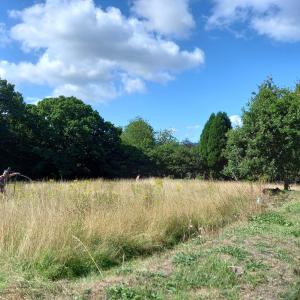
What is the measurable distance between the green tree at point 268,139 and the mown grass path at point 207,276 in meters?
12.8

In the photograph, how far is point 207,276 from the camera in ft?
18.5

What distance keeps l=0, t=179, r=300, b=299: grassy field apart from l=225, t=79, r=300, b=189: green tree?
384 inches

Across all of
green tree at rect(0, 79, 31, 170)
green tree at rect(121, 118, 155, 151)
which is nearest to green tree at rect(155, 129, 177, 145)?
green tree at rect(121, 118, 155, 151)

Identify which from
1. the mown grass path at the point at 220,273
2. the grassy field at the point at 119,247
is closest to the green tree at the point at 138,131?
the grassy field at the point at 119,247

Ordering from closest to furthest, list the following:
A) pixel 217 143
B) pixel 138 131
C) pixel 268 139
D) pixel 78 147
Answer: pixel 268 139 < pixel 78 147 < pixel 217 143 < pixel 138 131

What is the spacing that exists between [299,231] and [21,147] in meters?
32.1

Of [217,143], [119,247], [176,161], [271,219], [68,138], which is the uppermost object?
[217,143]

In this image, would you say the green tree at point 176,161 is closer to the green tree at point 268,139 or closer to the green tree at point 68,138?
the green tree at point 68,138

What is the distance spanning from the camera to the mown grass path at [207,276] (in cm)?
492

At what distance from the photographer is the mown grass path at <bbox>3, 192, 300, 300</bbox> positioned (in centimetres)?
492

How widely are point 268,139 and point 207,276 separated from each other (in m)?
15.8

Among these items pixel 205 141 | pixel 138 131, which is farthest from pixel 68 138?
pixel 138 131

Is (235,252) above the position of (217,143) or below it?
below

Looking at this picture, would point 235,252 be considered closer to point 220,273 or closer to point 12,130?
point 220,273
